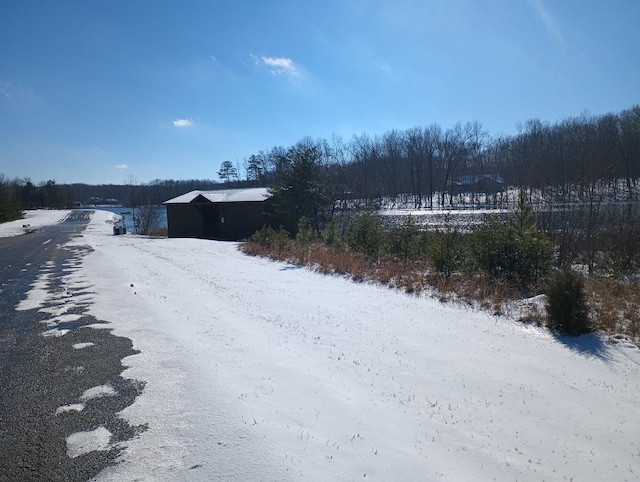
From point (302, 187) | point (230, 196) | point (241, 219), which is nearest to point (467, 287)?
point (302, 187)

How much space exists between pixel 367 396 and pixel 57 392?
3076 millimetres

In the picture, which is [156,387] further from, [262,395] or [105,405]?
[262,395]

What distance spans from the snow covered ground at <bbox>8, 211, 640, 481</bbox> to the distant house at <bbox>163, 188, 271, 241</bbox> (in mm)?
19121

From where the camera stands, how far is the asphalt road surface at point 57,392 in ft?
9.35

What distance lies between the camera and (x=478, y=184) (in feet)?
196

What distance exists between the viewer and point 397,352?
5.12m

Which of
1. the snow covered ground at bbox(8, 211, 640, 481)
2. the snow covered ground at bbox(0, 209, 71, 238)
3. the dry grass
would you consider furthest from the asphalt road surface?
the snow covered ground at bbox(0, 209, 71, 238)

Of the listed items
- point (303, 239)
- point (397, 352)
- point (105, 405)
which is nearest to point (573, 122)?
point (303, 239)

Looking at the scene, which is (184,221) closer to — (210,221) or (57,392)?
(210,221)

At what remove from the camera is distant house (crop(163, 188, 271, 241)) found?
86.4 ft

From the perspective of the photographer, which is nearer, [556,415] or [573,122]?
[556,415]

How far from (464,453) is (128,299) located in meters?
6.67

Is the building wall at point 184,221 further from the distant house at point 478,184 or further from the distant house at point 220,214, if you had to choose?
the distant house at point 478,184

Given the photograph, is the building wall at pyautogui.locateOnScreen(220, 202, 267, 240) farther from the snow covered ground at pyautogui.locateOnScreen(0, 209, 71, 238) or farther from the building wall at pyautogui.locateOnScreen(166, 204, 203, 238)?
the snow covered ground at pyautogui.locateOnScreen(0, 209, 71, 238)
